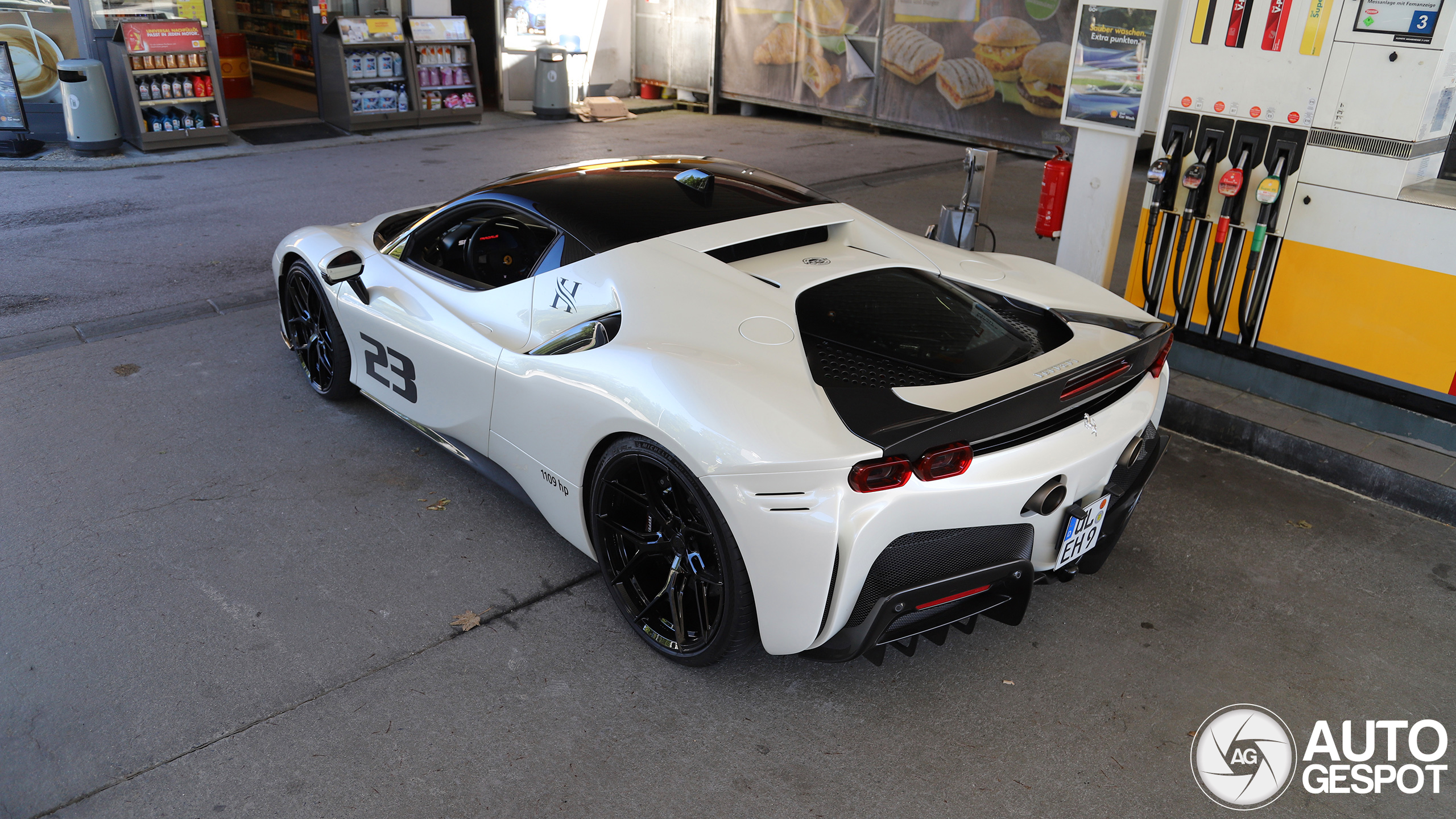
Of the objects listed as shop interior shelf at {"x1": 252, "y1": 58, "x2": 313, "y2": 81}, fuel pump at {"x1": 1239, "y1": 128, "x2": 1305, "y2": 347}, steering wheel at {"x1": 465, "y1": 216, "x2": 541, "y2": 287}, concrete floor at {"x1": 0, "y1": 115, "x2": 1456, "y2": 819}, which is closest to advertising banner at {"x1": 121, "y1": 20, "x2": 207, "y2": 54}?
shop interior shelf at {"x1": 252, "y1": 58, "x2": 313, "y2": 81}

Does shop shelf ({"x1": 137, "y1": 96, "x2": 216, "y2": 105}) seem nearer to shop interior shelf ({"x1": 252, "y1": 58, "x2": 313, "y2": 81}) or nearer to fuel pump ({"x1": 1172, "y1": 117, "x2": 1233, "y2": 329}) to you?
shop interior shelf ({"x1": 252, "y1": 58, "x2": 313, "y2": 81})

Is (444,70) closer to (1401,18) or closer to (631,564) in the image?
(1401,18)

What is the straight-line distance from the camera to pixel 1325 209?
4.62m

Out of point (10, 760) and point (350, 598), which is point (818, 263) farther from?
point (10, 760)

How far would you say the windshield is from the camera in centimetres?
282

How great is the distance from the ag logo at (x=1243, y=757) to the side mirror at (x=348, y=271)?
11.2 ft

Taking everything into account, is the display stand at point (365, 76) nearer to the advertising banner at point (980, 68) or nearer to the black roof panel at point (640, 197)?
the advertising banner at point (980, 68)

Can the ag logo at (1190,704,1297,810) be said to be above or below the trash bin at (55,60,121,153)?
below

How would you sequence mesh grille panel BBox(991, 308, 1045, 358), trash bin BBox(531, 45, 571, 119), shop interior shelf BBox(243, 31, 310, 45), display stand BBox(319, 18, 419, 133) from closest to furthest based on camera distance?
mesh grille panel BBox(991, 308, 1045, 358) → display stand BBox(319, 18, 419, 133) → trash bin BBox(531, 45, 571, 119) → shop interior shelf BBox(243, 31, 310, 45)

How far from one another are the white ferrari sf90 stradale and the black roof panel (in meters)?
0.01

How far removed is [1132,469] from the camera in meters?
2.99

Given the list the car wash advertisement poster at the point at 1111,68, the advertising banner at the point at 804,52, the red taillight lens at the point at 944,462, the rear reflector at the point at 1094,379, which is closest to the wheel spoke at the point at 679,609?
the red taillight lens at the point at 944,462

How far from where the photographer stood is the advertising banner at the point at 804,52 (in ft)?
42.1

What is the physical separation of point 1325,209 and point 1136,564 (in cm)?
230
